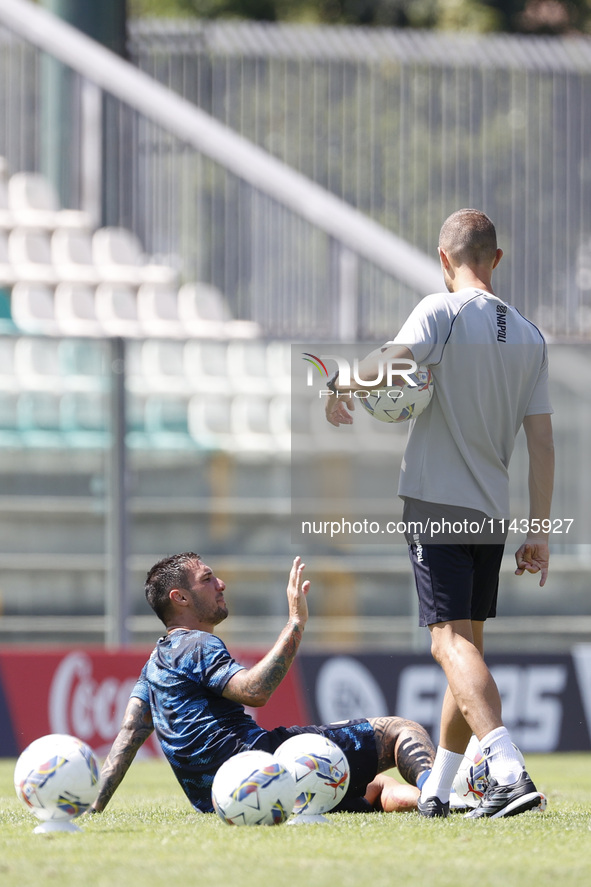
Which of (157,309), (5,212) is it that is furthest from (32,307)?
(5,212)

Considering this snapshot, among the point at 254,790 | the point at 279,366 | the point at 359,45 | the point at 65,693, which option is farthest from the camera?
the point at 359,45

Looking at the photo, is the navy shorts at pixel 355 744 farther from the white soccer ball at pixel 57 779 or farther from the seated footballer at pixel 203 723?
the white soccer ball at pixel 57 779

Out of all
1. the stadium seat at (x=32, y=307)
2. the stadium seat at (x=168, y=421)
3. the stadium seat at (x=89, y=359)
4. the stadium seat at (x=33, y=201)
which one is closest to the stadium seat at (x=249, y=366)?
the stadium seat at (x=168, y=421)

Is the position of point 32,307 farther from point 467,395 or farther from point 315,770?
point 315,770

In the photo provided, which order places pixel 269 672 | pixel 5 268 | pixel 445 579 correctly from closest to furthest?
pixel 269 672 < pixel 445 579 < pixel 5 268

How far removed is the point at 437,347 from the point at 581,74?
1634 centimetres

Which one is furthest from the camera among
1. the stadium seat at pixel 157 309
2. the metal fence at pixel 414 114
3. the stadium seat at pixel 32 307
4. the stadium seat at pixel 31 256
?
the metal fence at pixel 414 114

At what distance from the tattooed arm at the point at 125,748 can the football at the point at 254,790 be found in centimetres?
67

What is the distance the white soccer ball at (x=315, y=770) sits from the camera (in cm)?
504

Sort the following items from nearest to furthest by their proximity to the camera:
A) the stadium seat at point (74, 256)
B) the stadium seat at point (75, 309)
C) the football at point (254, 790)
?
the football at point (254, 790), the stadium seat at point (75, 309), the stadium seat at point (74, 256)

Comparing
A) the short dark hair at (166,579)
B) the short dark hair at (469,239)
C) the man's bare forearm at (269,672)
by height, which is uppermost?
the short dark hair at (469,239)

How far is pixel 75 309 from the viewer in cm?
1655

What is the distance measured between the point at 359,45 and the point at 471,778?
1643 cm

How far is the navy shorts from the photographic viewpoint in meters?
5.45
